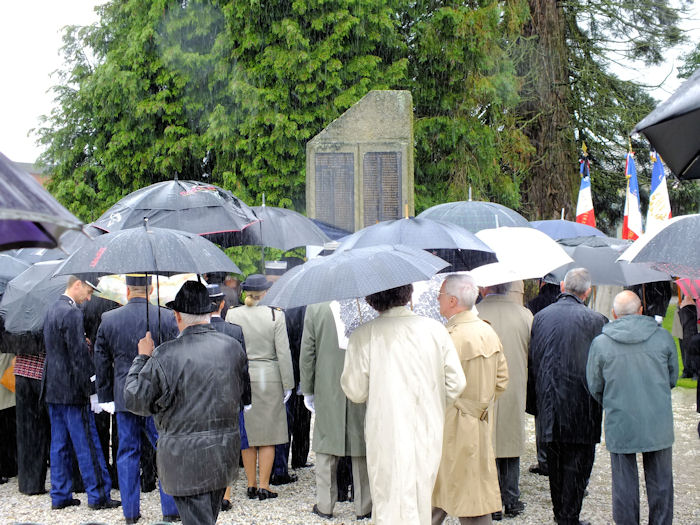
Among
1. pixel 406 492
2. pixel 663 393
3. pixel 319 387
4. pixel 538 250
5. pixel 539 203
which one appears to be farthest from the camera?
pixel 539 203

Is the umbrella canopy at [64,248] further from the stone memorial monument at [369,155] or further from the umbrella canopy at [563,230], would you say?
the umbrella canopy at [563,230]

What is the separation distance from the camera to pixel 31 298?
689 cm

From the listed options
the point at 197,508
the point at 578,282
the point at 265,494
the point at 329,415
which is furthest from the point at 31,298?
the point at 578,282

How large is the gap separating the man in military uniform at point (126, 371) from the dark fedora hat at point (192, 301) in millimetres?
1522

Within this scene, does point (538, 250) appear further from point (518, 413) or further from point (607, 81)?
point (607, 81)

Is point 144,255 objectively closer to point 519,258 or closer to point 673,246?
point 519,258

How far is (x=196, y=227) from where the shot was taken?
701cm

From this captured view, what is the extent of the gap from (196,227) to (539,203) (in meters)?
15.1

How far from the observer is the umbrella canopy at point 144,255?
462cm

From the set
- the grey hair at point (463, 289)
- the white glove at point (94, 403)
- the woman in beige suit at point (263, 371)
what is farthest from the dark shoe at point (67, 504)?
the grey hair at point (463, 289)

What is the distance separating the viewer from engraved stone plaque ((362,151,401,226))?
11.7 metres

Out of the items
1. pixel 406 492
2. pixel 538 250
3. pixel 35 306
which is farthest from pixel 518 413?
pixel 35 306

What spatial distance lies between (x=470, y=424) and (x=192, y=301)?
6.20 ft

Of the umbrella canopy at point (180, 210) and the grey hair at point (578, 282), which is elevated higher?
the umbrella canopy at point (180, 210)
